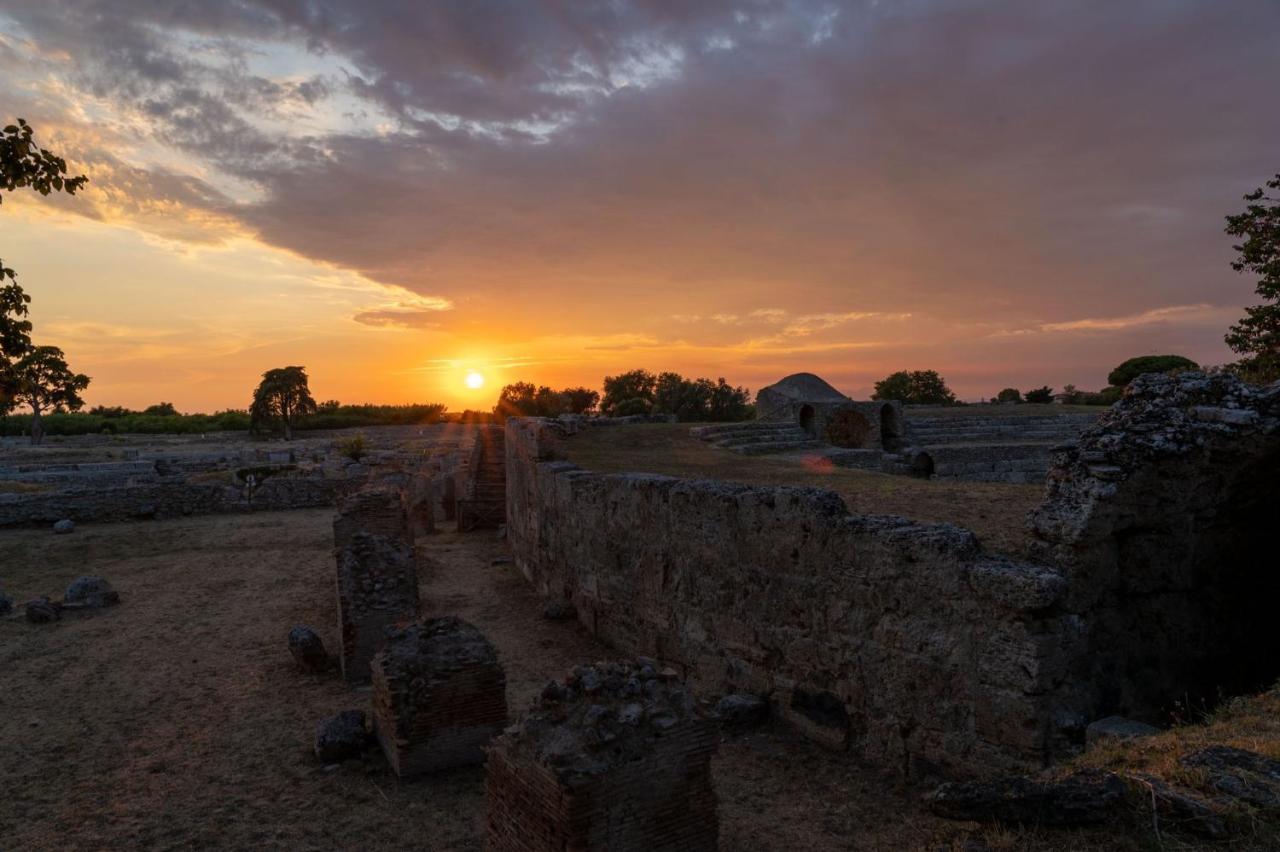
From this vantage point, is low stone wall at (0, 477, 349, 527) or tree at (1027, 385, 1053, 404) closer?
low stone wall at (0, 477, 349, 527)

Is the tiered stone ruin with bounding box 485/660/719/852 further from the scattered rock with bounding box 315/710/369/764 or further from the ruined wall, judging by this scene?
the scattered rock with bounding box 315/710/369/764

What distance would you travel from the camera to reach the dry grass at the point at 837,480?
25.5ft

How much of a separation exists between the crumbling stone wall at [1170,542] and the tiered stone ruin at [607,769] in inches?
117

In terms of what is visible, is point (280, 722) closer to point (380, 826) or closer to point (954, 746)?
point (380, 826)

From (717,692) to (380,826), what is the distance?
3734 millimetres

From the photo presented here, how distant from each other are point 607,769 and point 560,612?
7.49m

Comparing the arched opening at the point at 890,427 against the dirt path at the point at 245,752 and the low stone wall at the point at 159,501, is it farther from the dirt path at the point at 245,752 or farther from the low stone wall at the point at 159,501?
the low stone wall at the point at 159,501

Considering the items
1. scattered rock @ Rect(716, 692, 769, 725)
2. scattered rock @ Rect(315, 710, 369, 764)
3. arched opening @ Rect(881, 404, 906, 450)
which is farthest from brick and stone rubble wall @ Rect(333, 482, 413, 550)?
arched opening @ Rect(881, 404, 906, 450)

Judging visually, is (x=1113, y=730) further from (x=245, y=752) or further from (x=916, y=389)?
(x=916, y=389)

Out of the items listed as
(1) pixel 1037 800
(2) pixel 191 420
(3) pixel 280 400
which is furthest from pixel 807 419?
(2) pixel 191 420

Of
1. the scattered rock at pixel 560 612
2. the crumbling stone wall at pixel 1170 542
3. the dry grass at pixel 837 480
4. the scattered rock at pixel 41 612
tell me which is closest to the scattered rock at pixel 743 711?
the dry grass at pixel 837 480

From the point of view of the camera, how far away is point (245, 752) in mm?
7059

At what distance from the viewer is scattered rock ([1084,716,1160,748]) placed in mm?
4964

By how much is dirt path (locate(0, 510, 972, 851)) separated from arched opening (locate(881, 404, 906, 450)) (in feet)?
50.8
